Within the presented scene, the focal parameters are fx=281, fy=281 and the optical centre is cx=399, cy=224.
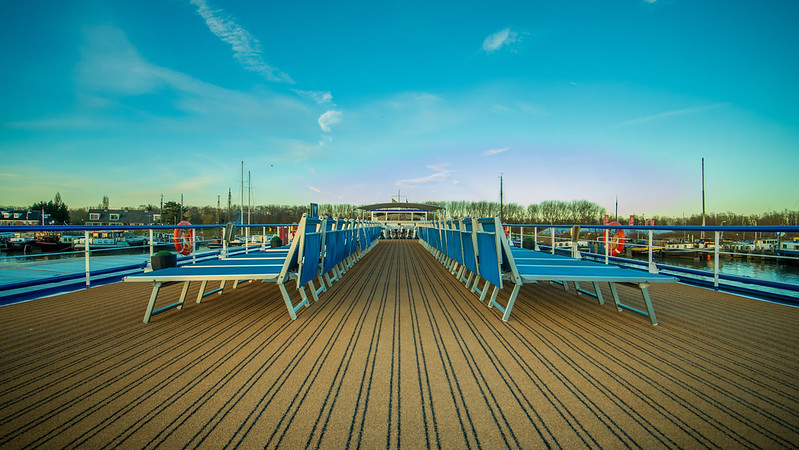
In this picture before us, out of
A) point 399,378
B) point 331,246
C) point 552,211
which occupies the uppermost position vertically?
point 552,211

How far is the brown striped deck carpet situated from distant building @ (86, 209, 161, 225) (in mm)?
63080

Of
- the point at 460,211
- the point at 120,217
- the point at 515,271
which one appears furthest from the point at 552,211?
the point at 120,217

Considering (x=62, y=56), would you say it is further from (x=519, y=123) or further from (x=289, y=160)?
(x=519, y=123)

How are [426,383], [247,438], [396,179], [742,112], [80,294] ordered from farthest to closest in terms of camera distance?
[396,179], [742,112], [80,294], [426,383], [247,438]

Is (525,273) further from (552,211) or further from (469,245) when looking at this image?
(552,211)

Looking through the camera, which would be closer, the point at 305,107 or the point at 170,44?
the point at 170,44

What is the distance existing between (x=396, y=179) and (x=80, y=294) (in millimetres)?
38795

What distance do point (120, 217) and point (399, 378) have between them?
240ft

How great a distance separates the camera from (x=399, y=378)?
1.44m

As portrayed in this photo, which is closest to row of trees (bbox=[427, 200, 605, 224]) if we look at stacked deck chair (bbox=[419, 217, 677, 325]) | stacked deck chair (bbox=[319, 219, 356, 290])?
stacked deck chair (bbox=[319, 219, 356, 290])

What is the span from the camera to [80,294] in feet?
10.8

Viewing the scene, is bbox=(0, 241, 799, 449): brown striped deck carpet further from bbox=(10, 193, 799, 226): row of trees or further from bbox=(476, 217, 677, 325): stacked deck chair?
bbox=(10, 193, 799, 226): row of trees

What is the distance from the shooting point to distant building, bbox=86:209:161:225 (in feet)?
167

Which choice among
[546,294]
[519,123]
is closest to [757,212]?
[519,123]
